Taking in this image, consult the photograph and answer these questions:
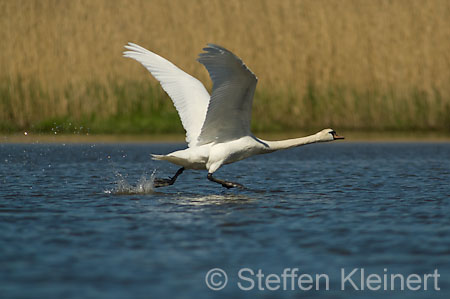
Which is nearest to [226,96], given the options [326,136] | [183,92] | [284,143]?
[284,143]

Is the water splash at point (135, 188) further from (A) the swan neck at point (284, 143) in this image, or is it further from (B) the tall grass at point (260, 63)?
(B) the tall grass at point (260, 63)

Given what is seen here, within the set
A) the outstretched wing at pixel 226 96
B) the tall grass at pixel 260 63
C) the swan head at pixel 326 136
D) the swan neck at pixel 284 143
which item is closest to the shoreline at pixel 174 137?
the tall grass at pixel 260 63

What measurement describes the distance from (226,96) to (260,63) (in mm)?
14160

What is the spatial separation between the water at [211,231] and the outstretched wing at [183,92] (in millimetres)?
1053

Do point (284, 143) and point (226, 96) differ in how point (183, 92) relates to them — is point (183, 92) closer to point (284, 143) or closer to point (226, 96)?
point (284, 143)

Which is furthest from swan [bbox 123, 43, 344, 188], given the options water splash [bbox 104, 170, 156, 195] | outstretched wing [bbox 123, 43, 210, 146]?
water splash [bbox 104, 170, 156, 195]

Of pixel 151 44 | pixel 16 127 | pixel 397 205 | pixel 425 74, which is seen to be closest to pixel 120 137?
pixel 16 127

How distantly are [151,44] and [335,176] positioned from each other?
13.2m

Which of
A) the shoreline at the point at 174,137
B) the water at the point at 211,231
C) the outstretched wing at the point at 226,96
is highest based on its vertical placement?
the outstretched wing at the point at 226,96

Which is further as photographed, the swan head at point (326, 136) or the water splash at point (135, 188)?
the swan head at point (326, 136)

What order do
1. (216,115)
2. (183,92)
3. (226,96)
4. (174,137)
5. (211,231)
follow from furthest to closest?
(174,137) → (183,92) → (216,115) → (226,96) → (211,231)

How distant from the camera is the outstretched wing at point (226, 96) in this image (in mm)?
9727

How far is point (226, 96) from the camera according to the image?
10766 millimetres

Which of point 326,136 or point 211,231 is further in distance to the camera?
point 326,136
